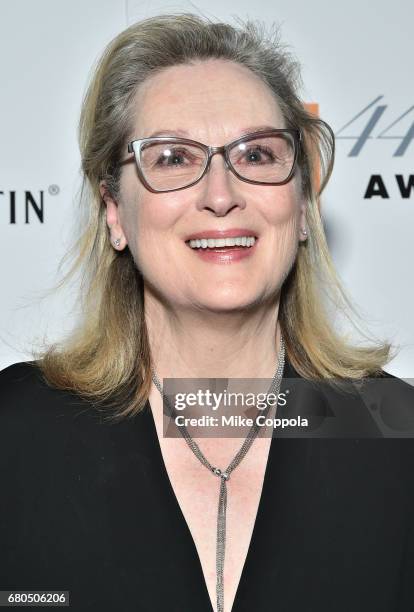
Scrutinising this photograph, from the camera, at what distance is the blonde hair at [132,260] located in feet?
5.65

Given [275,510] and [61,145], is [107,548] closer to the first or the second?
[275,510]

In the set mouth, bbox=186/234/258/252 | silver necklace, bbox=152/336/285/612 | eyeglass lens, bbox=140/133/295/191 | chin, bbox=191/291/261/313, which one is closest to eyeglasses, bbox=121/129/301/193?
eyeglass lens, bbox=140/133/295/191

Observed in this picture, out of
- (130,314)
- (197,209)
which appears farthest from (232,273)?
(130,314)

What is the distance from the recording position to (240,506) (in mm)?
1588

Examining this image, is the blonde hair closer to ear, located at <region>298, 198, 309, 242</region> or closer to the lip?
ear, located at <region>298, 198, 309, 242</region>

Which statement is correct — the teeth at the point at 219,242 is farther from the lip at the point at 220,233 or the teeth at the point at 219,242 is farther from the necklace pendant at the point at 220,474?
the necklace pendant at the point at 220,474

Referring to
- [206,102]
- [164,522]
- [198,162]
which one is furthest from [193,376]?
[206,102]

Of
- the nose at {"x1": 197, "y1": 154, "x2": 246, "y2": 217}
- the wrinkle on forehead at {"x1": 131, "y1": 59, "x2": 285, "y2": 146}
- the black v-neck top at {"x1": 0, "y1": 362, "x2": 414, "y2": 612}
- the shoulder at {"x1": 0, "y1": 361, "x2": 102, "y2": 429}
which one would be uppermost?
the wrinkle on forehead at {"x1": 131, "y1": 59, "x2": 285, "y2": 146}

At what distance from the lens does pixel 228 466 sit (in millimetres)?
1656

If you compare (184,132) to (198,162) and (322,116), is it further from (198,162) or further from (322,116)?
(322,116)

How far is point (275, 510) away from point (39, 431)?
19.1 inches

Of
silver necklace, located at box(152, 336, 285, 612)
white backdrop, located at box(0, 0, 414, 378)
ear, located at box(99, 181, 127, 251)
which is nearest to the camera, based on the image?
silver necklace, located at box(152, 336, 285, 612)

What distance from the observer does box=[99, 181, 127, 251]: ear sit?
5.77ft

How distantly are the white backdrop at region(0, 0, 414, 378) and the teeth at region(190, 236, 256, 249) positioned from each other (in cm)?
62
